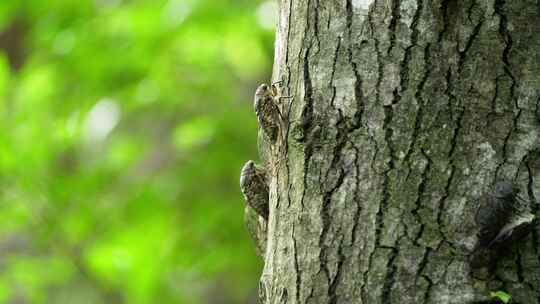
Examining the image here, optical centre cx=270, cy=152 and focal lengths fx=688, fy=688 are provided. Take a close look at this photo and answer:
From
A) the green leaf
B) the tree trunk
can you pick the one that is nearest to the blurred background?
the tree trunk

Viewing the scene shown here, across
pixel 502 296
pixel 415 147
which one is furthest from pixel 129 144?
pixel 502 296

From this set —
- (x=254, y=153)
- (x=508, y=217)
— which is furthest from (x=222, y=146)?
(x=508, y=217)

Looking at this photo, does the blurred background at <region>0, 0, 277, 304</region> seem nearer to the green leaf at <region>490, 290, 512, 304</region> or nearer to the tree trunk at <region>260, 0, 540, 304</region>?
the tree trunk at <region>260, 0, 540, 304</region>

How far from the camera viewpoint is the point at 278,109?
1.98 m

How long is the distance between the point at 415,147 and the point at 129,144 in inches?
136

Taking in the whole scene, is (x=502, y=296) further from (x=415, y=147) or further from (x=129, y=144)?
(x=129, y=144)

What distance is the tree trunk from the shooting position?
1755 millimetres

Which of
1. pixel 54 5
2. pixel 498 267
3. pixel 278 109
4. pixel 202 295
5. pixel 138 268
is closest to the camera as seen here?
pixel 498 267

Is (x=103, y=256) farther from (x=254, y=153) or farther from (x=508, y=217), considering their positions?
(x=508, y=217)

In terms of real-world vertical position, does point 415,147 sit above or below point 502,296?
above

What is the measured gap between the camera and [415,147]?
70.5 inches

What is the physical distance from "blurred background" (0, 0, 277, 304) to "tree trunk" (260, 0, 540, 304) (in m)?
2.47

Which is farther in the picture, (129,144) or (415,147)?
(129,144)

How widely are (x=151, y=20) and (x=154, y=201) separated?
1.18 metres
